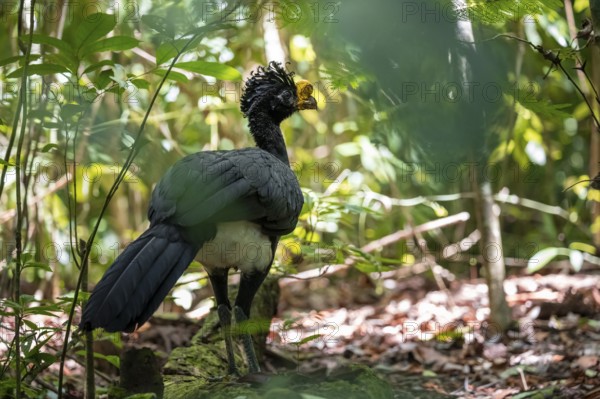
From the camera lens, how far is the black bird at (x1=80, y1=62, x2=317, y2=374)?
2.65 m

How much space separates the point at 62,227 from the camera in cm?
612

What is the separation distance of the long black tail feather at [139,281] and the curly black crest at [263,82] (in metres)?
1.44

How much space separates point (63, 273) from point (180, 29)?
144 inches

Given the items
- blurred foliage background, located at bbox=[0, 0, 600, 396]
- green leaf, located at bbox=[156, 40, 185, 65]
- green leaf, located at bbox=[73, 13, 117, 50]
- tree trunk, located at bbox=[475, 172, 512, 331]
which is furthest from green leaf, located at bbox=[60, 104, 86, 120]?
tree trunk, located at bbox=[475, 172, 512, 331]

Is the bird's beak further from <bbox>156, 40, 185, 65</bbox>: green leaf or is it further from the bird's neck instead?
<bbox>156, 40, 185, 65</bbox>: green leaf

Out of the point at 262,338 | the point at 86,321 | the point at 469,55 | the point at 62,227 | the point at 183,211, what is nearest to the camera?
the point at 469,55

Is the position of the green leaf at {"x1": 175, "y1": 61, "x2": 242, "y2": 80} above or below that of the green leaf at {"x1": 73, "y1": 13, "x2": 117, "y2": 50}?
below

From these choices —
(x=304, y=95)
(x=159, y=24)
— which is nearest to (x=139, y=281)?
(x=159, y=24)

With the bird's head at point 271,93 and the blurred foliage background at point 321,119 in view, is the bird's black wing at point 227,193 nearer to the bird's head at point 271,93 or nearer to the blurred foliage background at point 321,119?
the blurred foliage background at point 321,119

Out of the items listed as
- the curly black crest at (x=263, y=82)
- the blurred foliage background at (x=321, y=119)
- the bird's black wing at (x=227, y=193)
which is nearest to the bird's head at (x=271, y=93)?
the curly black crest at (x=263, y=82)

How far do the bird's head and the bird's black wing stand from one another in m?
0.65

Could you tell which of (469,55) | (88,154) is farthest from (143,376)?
(88,154)

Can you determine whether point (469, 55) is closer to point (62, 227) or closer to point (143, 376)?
point (143, 376)

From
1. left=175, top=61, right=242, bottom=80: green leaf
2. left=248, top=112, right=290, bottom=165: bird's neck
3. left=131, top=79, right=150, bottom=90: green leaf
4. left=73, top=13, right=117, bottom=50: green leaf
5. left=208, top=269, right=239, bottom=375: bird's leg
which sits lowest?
left=208, top=269, right=239, bottom=375: bird's leg
